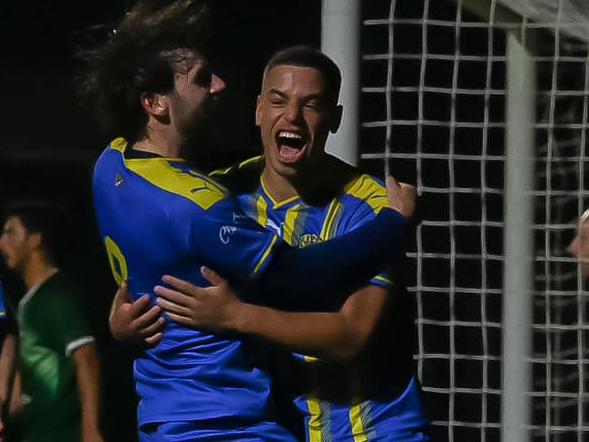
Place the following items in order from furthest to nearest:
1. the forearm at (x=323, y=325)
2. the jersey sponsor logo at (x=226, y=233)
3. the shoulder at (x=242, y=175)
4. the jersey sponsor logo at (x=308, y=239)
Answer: the shoulder at (x=242, y=175)
the jersey sponsor logo at (x=308, y=239)
the forearm at (x=323, y=325)
the jersey sponsor logo at (x=226, y=233)

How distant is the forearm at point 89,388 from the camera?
3859 mm

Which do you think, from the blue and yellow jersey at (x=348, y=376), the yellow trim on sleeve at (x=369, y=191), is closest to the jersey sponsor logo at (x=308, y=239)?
the blue and yellow jersey at (x=348, y=376)

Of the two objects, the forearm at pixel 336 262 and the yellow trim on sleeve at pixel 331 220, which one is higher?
the yellow trim on sleeve at pixel 331 220

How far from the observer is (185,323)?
3287mm

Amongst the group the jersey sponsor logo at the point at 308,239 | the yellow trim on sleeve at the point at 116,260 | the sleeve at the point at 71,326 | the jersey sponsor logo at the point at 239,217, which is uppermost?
the jersey sponsor logo at the point at 239,217

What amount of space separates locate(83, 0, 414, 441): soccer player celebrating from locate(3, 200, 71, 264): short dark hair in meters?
0.39

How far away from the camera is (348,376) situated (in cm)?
352

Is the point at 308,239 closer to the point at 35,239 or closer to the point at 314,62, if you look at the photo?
the point at 314,62

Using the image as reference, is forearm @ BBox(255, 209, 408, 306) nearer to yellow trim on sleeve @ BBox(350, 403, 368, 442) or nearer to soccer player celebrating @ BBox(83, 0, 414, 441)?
soccer player celebrating @ BBox(83, 0, 414, 441)

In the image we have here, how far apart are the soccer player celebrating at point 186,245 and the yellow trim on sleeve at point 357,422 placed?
0.71 ft

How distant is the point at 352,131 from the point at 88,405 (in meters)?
1.00

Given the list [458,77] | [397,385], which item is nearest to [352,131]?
[458,77]

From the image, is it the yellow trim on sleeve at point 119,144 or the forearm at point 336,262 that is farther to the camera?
the yellow trim on sleeve at point 119,144

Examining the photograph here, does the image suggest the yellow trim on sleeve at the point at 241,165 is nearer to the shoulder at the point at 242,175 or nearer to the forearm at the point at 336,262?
the shoulder at the point at 242,175
